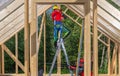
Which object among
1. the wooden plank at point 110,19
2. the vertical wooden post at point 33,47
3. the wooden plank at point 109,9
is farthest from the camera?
the wooden plank at point 110,19

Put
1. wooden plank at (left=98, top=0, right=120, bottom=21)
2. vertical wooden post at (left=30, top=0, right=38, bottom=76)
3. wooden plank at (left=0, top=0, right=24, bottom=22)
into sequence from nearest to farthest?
vertical wooden post at (left=30, top=0, right=38, bottom=76)
wooden plank at (left=0, top=0, right=24, bottom=22)
wooden plank at (left=98, top=0, right=120, bottom=21)

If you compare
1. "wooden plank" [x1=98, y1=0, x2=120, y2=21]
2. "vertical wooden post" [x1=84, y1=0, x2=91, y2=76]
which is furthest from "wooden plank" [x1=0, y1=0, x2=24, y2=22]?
"vertical wooden post" [x1=84, y1=0, x2=91, y2=76]

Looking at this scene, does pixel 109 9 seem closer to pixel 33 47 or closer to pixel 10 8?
pixel 10 8

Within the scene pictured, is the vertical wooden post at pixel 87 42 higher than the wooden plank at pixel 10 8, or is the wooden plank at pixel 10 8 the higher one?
the wooden plank at pixel 10 8

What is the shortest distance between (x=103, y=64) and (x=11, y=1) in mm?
8789

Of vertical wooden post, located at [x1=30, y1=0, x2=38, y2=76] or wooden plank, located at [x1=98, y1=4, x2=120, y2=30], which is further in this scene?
wooden plank, located at [x1=98, y1=4, x2=120, y2=30]

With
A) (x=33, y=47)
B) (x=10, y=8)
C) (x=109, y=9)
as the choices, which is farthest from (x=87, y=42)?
(x=109, y=9)

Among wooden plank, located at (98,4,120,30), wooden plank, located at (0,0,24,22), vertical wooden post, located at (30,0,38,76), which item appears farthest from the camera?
wooden plank, located at (98,4,120,30)

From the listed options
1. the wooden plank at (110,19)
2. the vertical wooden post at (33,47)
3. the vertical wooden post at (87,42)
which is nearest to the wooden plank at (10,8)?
the wooden plank at (110,19)

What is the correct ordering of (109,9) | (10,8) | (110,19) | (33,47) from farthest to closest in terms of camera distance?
(110,19) → (109,9) → (10,8) → (33,47)

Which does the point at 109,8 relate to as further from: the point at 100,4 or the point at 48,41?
the point at 48,41

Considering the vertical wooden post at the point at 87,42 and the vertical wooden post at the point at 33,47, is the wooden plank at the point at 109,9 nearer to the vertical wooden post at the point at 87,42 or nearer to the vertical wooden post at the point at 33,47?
the vertical wooden post at the point at 87,42

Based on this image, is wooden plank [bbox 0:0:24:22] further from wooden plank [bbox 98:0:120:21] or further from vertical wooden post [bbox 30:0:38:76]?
vertical wooden post [bbox 30:0:38:76]

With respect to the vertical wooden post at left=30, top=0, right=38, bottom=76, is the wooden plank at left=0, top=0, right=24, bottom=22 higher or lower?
higher
